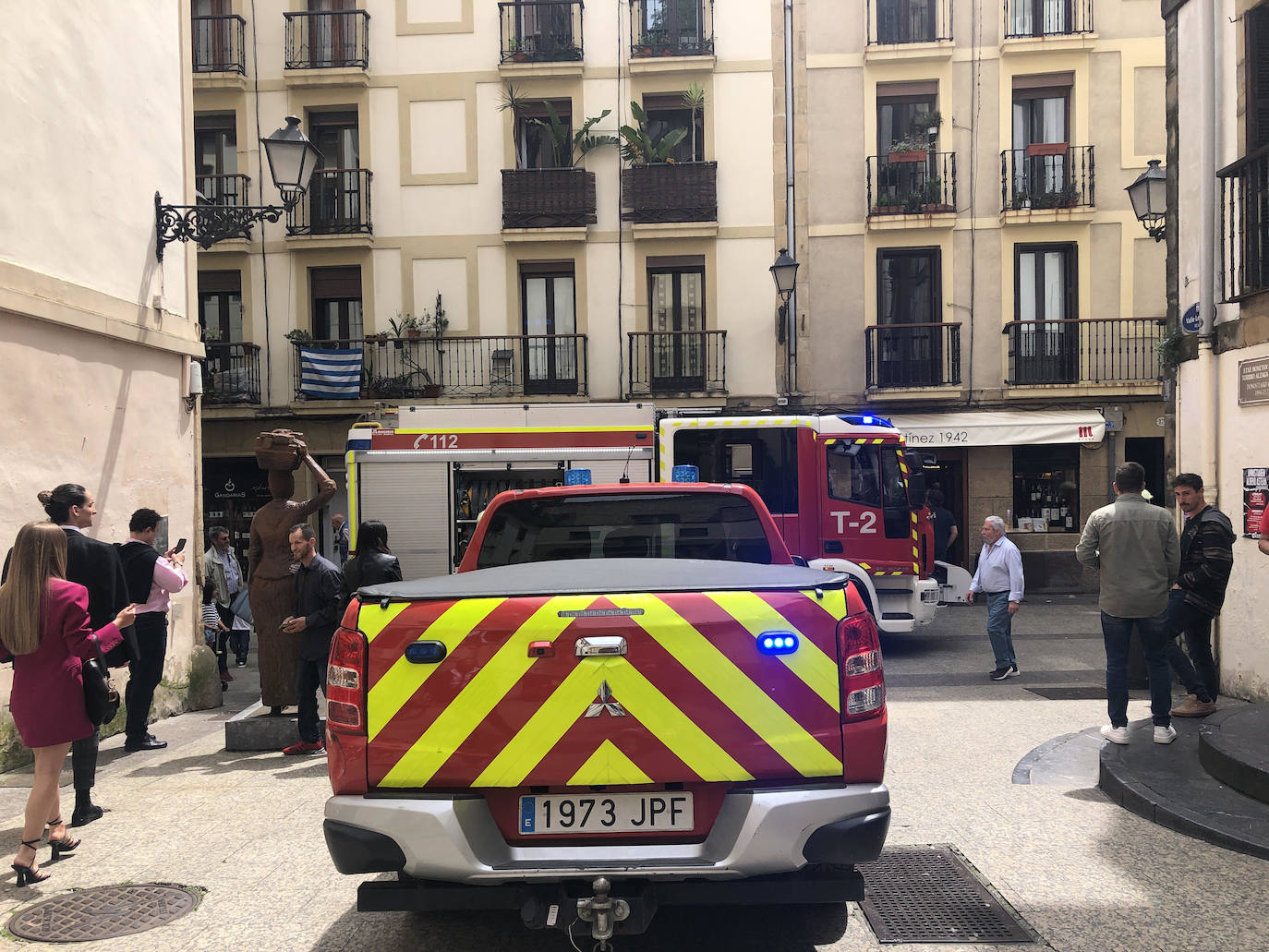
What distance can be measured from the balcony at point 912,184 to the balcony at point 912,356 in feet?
7.20

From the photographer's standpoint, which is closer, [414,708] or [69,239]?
[414,708]

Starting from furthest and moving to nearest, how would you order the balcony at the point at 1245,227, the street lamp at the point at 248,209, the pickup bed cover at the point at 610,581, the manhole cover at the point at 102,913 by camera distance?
the street lamp at the point at 248,209, the balcony at the point at 1245,227, the manhole cover at the point at 102,913, the pickup bed cover at the point at 610,581

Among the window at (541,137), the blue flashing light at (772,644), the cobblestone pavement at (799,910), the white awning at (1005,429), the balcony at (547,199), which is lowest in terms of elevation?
the cobblestone pavement at (799,910)

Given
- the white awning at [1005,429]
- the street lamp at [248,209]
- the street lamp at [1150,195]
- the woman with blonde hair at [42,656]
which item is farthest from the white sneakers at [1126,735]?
the white awning at [1005,429]

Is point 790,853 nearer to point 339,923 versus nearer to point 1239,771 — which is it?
point 339,923

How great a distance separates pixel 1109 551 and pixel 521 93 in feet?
54.3

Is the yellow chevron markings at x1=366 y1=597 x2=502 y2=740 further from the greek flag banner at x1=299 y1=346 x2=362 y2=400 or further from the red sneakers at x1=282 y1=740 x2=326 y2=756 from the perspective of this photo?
the greek flag banner at x1=299 y1=346 x2=362 y2=400

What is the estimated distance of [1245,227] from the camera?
8.52 m

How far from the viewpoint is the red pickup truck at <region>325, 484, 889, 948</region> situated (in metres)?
3.11

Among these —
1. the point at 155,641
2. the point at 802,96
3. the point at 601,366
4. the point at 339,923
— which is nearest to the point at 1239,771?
the point at 339,923

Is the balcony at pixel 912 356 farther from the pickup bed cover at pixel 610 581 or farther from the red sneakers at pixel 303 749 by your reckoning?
the pickup bed cover at pixel 610 581

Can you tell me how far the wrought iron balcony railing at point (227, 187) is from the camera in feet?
66.2

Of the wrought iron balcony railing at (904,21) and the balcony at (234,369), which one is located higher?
the wrought iron balcony railing at (904,21)

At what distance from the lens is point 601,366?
20.3m
